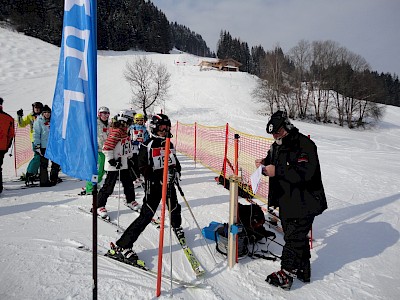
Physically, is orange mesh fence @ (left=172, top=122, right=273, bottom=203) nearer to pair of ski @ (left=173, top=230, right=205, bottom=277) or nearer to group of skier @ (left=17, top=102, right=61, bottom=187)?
pair of ski @ (left=173, top=230, right=205, bottom=277)

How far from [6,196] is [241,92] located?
3489 cm

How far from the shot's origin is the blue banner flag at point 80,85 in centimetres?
219

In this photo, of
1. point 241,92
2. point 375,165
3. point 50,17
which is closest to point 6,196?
point 375,165

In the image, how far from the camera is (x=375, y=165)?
11234 mm

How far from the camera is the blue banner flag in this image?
219 cm

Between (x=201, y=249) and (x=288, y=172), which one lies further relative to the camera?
(x=201, y=249)

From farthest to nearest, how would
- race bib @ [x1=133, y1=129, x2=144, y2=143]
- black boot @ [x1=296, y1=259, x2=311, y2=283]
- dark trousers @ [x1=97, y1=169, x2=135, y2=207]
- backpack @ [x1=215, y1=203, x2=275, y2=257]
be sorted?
race bib @ [x1=133, y1=129, x2=144, y2=143]
dark trousers @ [x1=97, y1=169, x2=135, y2=207]
backpack @ [x1=215, y1=203, x2=275, y2=257]
black boot @ [x1=296, y1=259, x2=311, y2=283]

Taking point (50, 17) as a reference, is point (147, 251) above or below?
below

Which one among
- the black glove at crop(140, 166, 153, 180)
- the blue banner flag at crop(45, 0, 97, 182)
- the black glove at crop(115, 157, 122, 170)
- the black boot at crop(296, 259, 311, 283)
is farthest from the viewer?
the black glove at crop(115, 157, 122, 170)

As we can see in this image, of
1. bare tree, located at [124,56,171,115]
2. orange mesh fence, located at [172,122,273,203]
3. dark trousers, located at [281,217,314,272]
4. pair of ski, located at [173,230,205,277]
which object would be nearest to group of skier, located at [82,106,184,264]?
pair of ski, located at [173,230,205,277]

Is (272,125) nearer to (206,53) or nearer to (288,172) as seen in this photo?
(288,172)

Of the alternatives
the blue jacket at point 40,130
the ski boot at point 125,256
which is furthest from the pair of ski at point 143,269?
the blue jacket at point 40,130

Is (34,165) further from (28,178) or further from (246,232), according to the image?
(246,232)

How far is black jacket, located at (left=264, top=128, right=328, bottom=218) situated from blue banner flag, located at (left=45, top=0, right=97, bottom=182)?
6.85ft
